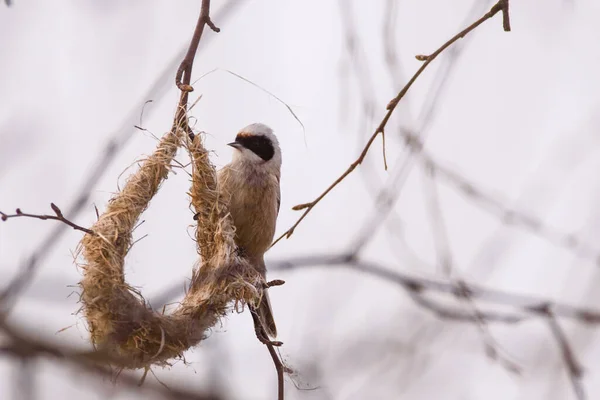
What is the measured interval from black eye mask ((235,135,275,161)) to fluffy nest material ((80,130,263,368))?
73cm

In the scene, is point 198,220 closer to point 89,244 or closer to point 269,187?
point 89,244

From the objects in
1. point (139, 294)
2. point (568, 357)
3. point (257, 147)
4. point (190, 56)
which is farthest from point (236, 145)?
point (568, 357)

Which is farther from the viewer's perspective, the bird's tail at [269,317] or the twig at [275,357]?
the bird's tail at [269,317]

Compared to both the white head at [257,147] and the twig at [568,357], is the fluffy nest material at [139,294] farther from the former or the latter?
the twig at [568,357]

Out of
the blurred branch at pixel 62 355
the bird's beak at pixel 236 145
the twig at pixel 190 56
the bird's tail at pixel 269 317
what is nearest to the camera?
the blurred branch at pixel 62 355

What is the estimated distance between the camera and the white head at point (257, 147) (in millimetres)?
3812

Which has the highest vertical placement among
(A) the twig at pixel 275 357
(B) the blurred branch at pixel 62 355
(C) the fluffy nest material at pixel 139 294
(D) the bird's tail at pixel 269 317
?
(B) the blurred branch at pixel 62 355

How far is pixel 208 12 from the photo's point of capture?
2.79 metres

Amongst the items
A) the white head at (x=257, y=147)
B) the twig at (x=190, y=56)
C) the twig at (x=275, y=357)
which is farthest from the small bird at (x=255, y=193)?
the twig at (x=190, y=56)

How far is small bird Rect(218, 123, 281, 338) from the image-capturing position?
3.58 meters

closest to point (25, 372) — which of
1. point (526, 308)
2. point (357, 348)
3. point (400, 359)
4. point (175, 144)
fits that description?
point (357, 348)

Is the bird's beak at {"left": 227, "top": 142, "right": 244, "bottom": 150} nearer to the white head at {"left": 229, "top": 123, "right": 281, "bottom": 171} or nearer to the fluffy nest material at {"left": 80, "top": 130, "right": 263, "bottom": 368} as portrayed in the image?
the white head at {"left": 229, "top": 123, "right": 281, "bottom": 171}

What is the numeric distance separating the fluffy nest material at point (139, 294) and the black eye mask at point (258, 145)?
73cm

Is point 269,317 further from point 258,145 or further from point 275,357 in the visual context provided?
point 275,357
